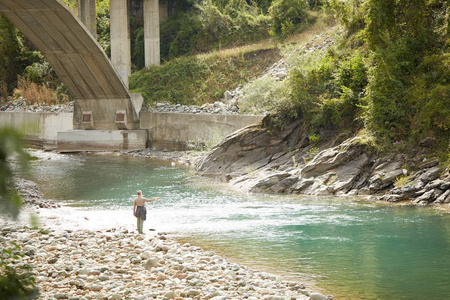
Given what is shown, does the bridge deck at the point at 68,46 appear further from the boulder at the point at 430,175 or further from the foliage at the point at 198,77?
the boulder at the point at 430,175

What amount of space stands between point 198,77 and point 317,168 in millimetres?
18619

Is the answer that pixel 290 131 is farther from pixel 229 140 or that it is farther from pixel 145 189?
pixel 145 189

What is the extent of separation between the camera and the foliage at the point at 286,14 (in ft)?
120

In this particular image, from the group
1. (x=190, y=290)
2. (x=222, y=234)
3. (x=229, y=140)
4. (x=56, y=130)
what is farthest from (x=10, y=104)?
(x=190, y=290)

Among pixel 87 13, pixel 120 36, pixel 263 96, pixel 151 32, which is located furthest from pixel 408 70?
pixel 151 32

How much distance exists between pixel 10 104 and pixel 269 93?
25287 mm

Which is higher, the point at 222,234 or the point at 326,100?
the point at 326,100

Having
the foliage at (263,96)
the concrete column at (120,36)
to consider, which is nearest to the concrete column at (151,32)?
the concrete column at (120,36)

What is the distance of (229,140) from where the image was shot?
22.8 metres

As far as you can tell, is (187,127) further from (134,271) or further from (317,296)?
(317,296)

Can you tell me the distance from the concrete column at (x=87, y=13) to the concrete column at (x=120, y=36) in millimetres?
3160

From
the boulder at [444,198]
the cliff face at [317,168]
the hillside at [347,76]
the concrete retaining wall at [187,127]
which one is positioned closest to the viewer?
the boulder at [444,198]

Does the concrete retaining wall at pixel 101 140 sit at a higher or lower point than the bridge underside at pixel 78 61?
lower

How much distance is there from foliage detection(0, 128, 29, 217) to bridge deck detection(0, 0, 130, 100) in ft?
74.4
